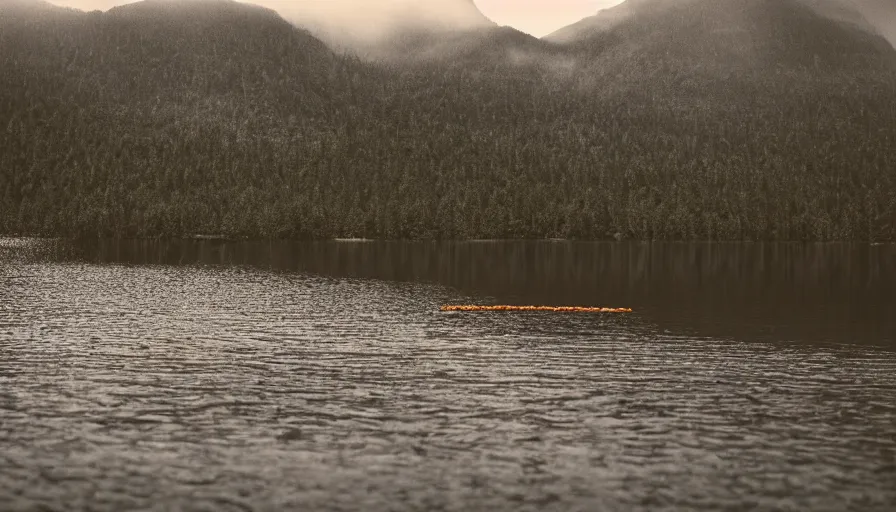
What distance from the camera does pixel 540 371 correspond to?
194ft

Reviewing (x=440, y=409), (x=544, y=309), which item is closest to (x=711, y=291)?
(x=544, y=309)

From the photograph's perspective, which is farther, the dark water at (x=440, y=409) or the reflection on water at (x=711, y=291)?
the reflection on water at (x=711, y=291)

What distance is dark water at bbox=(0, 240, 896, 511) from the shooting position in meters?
32.8

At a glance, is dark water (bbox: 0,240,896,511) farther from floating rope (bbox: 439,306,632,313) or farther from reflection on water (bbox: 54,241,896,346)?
floating rope (bbox: 439,306,632,313)

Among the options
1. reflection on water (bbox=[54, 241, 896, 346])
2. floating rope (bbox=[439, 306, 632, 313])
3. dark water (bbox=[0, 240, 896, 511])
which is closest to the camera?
dark water (bbox=[0, 240, 896, 511])

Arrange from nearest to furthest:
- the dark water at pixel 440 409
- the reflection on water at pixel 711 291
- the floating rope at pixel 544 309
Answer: the dark water at pixel 440 409, the reflection on water at pixel 711 291, the floating rope at pixel 544 309

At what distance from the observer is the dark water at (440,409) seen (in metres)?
32.8

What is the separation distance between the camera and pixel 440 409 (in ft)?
153

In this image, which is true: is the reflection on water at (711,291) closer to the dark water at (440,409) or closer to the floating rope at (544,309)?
the dark water at (440,409)

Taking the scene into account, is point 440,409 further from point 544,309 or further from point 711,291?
point 711,291

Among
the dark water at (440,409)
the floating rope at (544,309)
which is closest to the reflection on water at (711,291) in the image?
the dark water at (440,409)

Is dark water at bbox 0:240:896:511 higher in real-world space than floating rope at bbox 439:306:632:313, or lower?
lower

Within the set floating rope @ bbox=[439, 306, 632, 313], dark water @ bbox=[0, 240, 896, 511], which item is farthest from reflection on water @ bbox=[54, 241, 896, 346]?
floating rope @ bbox=[439, 306, 632, 313]

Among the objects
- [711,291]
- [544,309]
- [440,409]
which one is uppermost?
[711,291]
